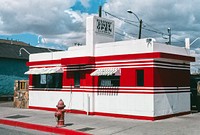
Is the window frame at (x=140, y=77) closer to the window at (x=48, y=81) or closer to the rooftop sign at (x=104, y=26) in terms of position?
the rooftop sign at (x=104, y=26)

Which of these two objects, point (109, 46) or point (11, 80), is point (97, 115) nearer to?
point (109, 46)

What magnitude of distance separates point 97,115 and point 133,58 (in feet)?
12.2

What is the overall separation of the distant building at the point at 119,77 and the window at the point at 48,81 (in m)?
0.06

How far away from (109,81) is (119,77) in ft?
2.24

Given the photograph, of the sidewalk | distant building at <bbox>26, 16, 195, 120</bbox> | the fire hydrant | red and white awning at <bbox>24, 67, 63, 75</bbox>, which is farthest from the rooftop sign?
the fire hydrant

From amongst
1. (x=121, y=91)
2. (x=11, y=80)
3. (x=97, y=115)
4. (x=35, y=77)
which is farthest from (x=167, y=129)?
(x=11, y=80)

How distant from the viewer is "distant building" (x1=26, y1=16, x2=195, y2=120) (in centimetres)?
1518

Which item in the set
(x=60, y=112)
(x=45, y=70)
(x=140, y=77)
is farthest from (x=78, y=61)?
(x=60, y=112)

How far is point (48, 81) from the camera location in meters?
20.6

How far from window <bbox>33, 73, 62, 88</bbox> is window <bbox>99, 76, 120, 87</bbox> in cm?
352

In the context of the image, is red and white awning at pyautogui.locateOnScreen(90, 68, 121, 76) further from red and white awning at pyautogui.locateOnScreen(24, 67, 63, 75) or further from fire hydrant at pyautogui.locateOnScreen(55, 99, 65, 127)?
fire hydrant at pyautogui.locateOnScreen(55, 99, 65, 127)

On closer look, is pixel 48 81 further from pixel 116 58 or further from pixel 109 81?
pixel 116 58

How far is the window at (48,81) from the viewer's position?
1980 cm

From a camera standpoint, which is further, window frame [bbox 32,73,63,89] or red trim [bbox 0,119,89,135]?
window frame [bbox 32,73,63,89]
